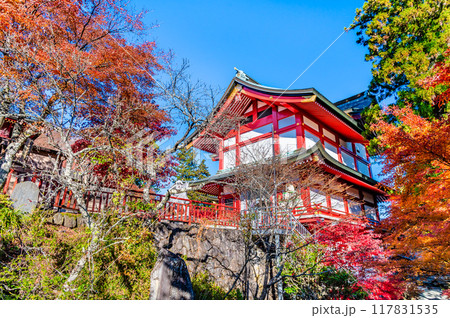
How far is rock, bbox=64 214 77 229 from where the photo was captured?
6262 millimetres

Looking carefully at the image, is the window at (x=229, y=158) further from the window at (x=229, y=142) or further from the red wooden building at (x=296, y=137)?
the window at (x=229, y=142)

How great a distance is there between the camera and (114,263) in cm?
615

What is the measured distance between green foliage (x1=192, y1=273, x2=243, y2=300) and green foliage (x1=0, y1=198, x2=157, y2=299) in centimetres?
177

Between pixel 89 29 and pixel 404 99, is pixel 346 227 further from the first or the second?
pixel 89 29

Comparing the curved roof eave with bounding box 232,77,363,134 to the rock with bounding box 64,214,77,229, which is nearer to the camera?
the rock with bounding box 64,214,77,229

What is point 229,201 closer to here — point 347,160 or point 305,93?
point 305,93

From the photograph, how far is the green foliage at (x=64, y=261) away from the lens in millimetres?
Answer: 4477

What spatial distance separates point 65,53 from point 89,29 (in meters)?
1.94

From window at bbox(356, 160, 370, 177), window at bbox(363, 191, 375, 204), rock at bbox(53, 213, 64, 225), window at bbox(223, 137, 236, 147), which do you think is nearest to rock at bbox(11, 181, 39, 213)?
rock at bbox(53, 213, 64, 225)

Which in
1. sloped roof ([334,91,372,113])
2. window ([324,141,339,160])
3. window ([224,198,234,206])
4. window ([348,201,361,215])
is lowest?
window ([348,201,361,215])

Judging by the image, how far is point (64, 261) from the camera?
5.56m

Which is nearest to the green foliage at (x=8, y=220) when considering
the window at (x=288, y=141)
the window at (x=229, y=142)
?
the window at (x=288, y=141)

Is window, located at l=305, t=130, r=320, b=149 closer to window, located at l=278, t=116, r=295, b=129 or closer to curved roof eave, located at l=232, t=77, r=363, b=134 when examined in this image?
window, located at l=278, t=116, r=295, b=129

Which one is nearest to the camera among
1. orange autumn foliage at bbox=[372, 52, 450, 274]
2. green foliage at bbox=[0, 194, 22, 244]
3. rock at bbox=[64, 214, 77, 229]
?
green foliage at bbox=[0, 194, 22, 244]
